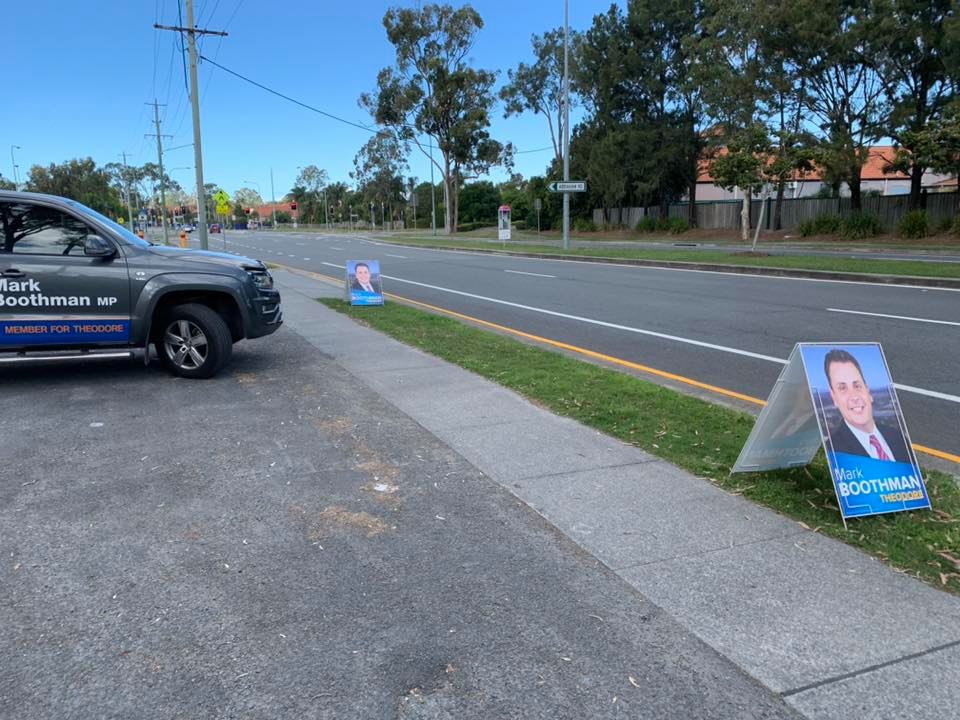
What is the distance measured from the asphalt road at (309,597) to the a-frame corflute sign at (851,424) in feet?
4.85

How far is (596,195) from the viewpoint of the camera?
2287 inches

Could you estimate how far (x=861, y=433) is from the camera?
418 cm

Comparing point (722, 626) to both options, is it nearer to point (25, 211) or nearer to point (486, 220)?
point (25, 211)

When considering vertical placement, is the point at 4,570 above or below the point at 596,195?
below

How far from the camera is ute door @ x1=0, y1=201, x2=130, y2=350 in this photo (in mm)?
7055

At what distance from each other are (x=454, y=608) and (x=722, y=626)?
1.13m

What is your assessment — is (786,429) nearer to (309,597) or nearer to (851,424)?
(851,424)

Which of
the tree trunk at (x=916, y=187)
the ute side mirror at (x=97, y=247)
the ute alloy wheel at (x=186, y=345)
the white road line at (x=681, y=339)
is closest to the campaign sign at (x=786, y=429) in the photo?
the white road line at (x=681, y=339)

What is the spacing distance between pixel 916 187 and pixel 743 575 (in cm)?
3977

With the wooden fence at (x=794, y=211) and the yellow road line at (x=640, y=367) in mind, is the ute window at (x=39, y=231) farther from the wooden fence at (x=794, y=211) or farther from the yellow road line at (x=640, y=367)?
the wooden fence at (x=794, y=211)

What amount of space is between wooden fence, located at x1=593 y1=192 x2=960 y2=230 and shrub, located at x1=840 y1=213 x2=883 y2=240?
2.26ft

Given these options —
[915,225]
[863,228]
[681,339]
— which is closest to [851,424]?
[681,339]

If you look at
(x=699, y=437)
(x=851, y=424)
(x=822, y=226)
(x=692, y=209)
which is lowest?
(x=699, y=437)

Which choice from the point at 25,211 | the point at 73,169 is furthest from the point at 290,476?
Answer: the point at 73,169
